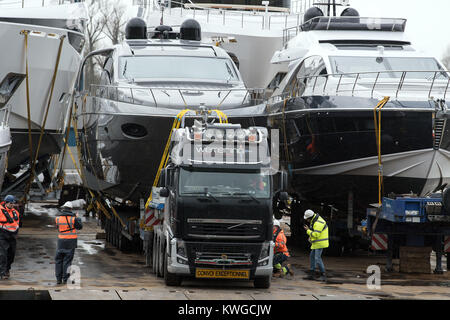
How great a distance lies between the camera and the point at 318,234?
1561cm

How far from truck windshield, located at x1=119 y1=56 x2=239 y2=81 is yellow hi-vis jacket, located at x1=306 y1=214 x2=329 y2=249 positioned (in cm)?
371

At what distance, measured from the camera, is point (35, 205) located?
3100cm

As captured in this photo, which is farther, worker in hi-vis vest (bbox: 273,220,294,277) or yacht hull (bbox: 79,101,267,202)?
yacht hull (bbox: 79,101,267,202)

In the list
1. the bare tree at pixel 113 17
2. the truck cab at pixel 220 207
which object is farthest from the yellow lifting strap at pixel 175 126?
the bare tree at pixel 113 17

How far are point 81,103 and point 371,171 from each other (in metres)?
6.35

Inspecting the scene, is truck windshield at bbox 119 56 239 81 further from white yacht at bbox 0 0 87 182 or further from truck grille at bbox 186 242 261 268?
truck grille at bbox 186 242 261 268

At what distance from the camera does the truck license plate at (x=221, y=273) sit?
44.3 feet

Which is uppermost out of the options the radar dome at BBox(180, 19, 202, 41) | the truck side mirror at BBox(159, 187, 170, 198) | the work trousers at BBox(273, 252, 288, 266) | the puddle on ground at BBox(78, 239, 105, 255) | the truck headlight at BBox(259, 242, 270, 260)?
the radar dome at BBox(180, 19, 202, 41)

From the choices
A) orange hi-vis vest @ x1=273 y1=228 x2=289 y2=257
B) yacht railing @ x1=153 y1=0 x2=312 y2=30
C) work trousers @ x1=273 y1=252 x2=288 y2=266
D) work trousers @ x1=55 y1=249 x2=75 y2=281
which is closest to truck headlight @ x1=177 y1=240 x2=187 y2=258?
work trousers @ x1=55 y1=249 x2=75 y2=281

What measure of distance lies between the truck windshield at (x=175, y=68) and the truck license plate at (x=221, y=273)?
504cm

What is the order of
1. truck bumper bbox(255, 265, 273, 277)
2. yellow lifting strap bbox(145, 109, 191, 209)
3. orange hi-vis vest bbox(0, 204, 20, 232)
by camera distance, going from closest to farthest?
1. truck bumper bbox(255, 265, 273, 277)
2. orange hi-vis vest bbox(0, 204, 20, 232)
3. yellow lifting strap bbox(145, 109, 191, 209)

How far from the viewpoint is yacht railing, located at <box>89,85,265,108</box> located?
16.2m
